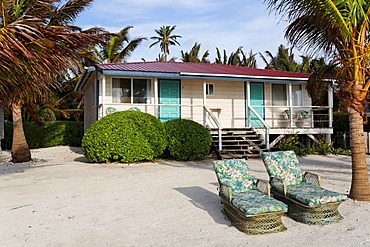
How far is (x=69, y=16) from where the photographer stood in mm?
12727

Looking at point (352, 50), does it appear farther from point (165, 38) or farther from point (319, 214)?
point (165, 38)

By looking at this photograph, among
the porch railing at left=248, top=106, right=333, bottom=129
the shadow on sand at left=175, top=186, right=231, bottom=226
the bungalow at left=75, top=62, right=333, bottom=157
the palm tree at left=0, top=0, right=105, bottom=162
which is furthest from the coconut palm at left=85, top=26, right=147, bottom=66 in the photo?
the shadow on sand at left=175, top=186, right=231, bottom=226

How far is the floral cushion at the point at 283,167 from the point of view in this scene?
6719 mm

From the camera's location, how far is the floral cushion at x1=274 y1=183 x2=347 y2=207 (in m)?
5.48

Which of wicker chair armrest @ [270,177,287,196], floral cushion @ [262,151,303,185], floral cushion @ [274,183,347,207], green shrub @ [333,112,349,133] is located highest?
green shrub @ [333,112,349,133]

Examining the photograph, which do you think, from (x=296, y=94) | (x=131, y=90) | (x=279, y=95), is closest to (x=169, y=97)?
(x=131, y=90)

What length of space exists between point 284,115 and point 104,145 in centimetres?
993

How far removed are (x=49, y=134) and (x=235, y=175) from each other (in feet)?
A: 64.6

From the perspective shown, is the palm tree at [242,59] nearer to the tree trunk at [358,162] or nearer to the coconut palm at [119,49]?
the coconut palm at [119,49]

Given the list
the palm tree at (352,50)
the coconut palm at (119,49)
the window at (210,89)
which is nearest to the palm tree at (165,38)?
the coconut palm at (119,49)

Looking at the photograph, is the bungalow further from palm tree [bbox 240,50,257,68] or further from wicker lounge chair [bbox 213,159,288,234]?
palm tree [bbox 240,50,257,68]

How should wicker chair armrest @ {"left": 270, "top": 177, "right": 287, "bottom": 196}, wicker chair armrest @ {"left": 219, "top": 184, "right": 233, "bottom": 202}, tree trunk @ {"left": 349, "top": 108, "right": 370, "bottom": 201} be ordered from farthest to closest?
tree trunk @ {"left": 349, "top": 108, "right": 370, "bottom": 201} → wicker chair armrest @ {"left": 270, "top": 177, "right": 287, "bottom": 196} → wicker chair armrest @ {"left": 219, "top": 184, "right": 233, "bottom": 202}

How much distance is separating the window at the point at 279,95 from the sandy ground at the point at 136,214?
26.7 feet

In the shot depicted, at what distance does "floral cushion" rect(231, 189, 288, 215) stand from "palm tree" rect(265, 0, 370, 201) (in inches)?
94.6
